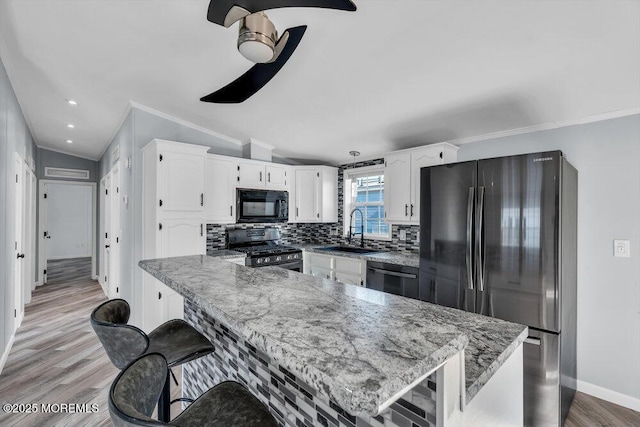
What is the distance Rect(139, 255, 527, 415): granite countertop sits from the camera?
0.49m

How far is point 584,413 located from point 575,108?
7.47 ft

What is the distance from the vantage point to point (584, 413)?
220 cm

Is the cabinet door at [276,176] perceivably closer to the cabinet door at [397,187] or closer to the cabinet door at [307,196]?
the cabinet door at [307,196]

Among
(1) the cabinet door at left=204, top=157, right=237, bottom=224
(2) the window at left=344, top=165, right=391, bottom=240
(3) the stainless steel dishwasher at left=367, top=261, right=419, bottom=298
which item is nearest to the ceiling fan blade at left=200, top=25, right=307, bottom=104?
(1) the cabinet door at left=204, top=157, right=237, bottom=224

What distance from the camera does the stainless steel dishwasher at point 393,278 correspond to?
292 cm

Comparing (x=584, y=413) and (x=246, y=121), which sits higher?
(x=246, y=121)

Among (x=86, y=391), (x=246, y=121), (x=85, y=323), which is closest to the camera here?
(x=86, y=391)

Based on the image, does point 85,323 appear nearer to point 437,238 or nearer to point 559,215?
point 437,238

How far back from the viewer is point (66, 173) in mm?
6051

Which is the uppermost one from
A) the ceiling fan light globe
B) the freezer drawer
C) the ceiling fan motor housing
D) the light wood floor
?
the ceiling fan motor housing

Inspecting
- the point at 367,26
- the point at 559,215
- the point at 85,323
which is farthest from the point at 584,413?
the point at 85,323

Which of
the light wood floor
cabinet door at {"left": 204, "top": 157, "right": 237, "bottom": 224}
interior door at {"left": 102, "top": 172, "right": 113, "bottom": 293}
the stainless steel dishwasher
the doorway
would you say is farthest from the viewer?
interior door at {"left": 102, "top": 172, "right": 113, "bottom": 293}

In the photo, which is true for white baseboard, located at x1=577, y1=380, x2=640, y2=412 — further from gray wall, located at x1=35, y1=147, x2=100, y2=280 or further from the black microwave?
gray wall, located at x1=35, y1=147, x2=100, y2=280

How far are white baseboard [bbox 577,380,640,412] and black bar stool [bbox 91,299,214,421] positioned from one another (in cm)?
295
